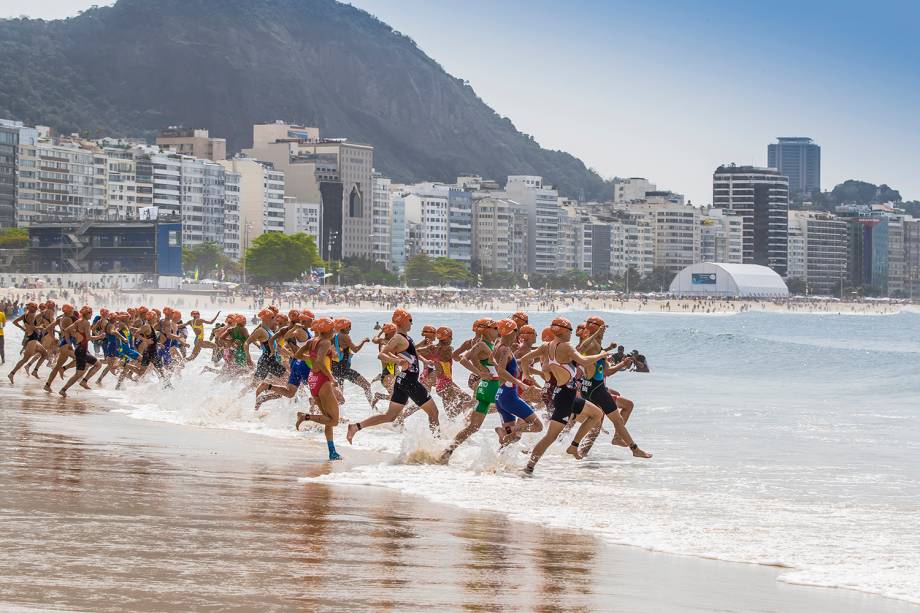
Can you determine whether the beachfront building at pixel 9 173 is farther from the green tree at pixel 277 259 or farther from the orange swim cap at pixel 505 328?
the orange swim cap at pixel 505 328

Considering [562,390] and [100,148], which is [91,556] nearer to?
[562,390]

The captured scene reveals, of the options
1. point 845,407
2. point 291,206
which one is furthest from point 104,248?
point 845,407

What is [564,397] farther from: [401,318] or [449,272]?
[449,272]

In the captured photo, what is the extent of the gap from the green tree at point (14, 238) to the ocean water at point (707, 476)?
122m

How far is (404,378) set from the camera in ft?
46.0

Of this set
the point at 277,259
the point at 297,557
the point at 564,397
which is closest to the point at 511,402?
the point at 564,397

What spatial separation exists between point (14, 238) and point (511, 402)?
13414 centimetres

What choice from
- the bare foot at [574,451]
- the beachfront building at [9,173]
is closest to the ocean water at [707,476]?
the bare foot at [574,451]

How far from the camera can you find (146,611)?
272 inches

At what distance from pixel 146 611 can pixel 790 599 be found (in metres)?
3.45

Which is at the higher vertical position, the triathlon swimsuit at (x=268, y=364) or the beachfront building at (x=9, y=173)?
the beachfront building at (x=9, y=173)

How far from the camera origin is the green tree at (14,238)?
14012 cm

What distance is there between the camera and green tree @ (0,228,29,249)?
140125 millimetres

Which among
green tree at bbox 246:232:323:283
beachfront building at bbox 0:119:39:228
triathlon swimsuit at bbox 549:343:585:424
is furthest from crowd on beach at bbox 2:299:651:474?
beachfront building at bbox 0:119:39:228
